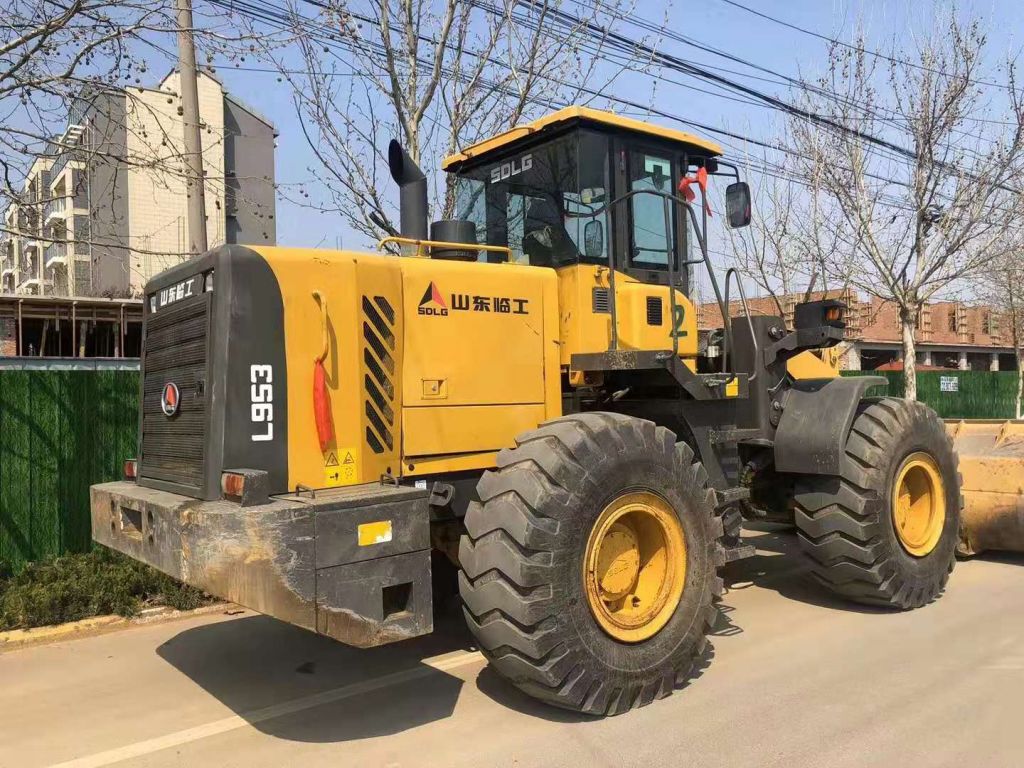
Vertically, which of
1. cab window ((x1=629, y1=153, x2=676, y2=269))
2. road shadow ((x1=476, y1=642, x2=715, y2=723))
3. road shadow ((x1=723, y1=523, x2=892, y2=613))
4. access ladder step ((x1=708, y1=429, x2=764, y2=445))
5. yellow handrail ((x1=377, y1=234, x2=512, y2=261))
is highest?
cab window ((x1=629, y1=153, x2=676, y2=269))

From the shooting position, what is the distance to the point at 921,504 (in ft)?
21.8

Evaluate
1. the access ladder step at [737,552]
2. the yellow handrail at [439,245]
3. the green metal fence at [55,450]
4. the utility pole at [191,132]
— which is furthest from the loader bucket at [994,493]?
the green metal fence at [55,450]

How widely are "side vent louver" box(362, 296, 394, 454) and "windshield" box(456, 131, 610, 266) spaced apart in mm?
1337

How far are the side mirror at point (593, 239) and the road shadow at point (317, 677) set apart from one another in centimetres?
270

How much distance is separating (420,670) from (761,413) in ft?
9.73

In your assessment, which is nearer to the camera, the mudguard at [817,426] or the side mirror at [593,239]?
the side mirror at [593,239]

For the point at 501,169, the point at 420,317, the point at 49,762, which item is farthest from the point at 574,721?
the point at 501,169

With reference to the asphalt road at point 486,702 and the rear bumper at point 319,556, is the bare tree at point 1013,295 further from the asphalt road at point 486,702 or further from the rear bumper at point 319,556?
the rear bumper at point 319,556

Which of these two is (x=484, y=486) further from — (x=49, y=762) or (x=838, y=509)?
(x=838, y=509)

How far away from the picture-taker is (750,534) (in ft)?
30.7

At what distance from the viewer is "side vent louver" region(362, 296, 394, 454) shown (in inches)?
Answer: 171

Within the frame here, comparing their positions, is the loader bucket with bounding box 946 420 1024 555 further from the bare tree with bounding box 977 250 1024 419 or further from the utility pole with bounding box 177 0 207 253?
the bare tree with bounding box 977 250 1024 419

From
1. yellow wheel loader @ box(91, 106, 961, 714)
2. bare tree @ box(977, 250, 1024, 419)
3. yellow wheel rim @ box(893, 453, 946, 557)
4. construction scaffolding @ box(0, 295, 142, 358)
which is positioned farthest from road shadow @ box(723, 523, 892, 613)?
construction scaffolding @ box(0, 295, 142, 358)

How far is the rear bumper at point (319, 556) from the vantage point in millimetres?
3660
